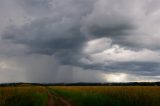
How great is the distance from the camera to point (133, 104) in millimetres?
23547

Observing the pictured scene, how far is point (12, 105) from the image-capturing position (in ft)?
81.8

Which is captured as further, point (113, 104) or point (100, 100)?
point (100, 100)

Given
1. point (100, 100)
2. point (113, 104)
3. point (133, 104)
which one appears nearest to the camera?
point (133, 104)

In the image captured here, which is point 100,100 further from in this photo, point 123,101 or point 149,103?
point 149,103

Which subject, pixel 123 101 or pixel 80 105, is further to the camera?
pixel 80 105

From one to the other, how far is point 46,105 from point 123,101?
25.7 feet

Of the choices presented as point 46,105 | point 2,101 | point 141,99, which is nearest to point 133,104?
point 141,99

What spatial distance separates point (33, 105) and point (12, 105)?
3.41 metres

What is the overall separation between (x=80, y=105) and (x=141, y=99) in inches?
286

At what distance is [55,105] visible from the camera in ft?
96.6

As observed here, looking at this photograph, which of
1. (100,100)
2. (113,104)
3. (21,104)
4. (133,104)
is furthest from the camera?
(100,100)

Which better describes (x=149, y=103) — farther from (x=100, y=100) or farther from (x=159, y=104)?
(x=100, y=100)

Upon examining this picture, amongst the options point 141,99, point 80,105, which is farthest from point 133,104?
point 80,105

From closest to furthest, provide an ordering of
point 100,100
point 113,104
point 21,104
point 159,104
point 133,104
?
1. point 159,104
2. point 133,104
3. point 113,104
4. point 21,104
5. point 100,100
